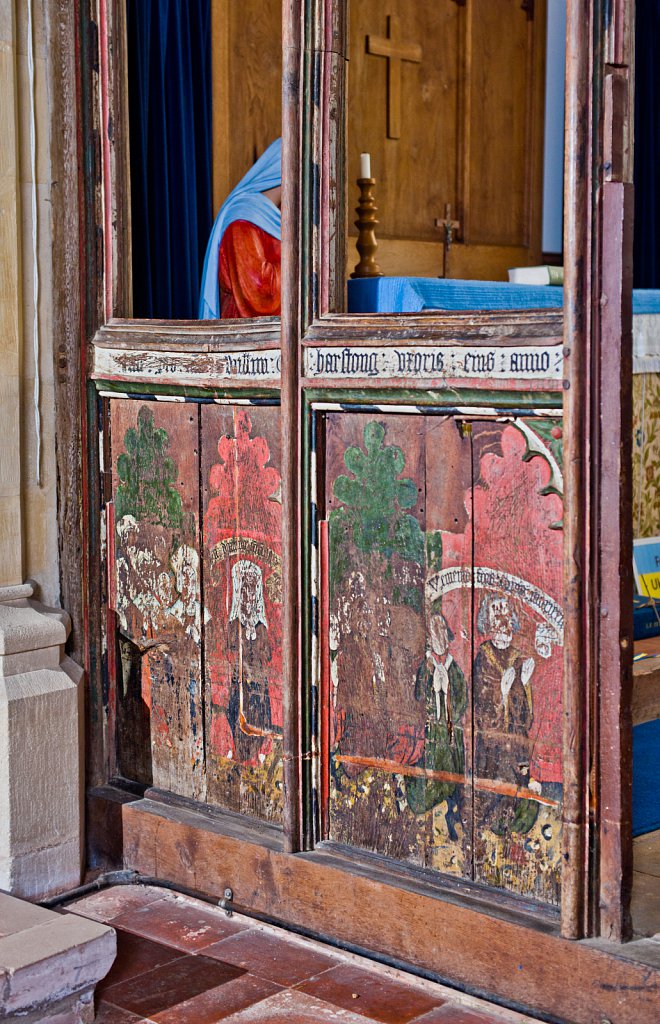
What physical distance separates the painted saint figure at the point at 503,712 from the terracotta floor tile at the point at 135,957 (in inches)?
36.7

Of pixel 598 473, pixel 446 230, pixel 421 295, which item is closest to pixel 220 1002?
pixel 598 473

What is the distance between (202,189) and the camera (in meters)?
4.17

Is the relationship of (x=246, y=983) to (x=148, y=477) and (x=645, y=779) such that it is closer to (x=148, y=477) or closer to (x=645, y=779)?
(x=645, y=779)

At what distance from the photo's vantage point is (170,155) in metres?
4.09

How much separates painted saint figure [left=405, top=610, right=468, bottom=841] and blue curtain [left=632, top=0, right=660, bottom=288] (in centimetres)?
384

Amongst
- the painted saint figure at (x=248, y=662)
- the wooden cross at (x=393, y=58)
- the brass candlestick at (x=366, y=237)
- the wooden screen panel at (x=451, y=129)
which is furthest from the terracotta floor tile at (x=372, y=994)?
the wooden cross at (x=393, y=58)

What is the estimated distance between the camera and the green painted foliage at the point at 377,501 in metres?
3.27

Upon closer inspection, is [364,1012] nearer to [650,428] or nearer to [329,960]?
[329,960]

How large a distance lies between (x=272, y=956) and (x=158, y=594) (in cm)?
109

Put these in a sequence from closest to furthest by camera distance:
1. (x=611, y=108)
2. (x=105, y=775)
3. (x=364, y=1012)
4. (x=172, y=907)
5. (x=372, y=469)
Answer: (x=611, y=108) < (x=364, y=1012) < (x=372, y=469) < (x=172, y=907) < (x=105, y=775)

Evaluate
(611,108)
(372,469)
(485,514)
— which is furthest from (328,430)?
(611,108)

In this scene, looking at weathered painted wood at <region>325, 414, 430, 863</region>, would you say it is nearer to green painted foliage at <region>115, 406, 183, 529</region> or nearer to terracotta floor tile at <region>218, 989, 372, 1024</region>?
terracotta floor tile at <region>218, 989, 372, 1024</region>

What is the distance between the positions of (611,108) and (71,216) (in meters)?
1.77

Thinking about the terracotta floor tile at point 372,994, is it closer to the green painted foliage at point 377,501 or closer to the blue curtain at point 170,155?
the green painted foliage at point 377,501
